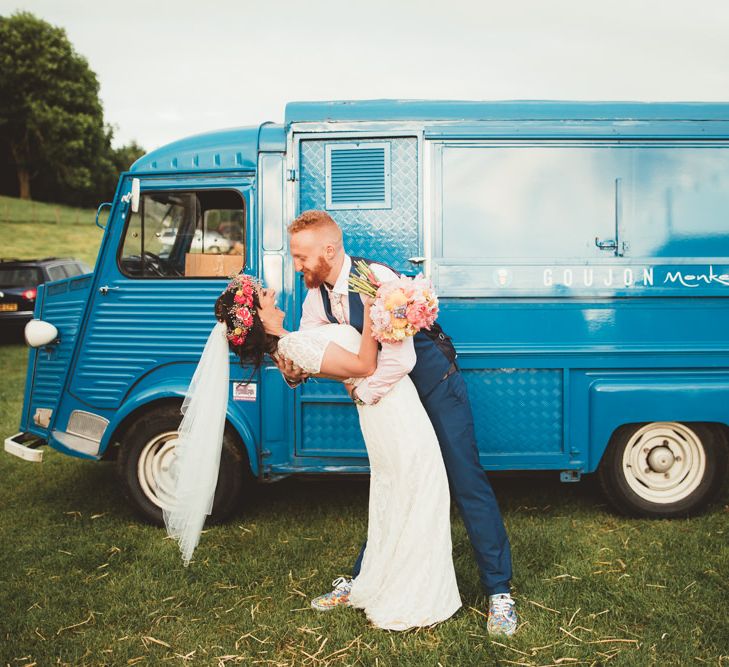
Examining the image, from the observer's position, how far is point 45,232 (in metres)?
30.9

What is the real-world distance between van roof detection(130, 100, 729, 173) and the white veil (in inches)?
63.8

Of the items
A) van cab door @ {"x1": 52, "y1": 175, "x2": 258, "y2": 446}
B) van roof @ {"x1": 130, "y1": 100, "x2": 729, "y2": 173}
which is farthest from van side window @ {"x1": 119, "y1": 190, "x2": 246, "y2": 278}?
van roof @ {"x1": 130, "y1": 100, "x2": 729, "y2": 173}

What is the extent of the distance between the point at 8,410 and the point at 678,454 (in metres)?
7.35

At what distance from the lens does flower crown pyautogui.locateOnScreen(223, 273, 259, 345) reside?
3.21m

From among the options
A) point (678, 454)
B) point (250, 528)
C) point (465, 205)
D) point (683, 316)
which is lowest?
point (250, 528)

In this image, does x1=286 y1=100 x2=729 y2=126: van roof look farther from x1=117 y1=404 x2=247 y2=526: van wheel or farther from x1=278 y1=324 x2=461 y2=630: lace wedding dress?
x1=117 y1=404 x2=247 y2=526: van wheel

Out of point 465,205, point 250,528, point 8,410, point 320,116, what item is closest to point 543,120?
point 465,205

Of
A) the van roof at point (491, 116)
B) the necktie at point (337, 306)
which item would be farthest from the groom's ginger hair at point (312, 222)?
the van roof at point (491, 116)

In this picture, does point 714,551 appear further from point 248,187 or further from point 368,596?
point 248,187

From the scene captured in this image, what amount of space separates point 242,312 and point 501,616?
1896 mm

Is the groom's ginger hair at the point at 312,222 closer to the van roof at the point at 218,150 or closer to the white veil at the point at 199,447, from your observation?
the white veil at the point at 199,447

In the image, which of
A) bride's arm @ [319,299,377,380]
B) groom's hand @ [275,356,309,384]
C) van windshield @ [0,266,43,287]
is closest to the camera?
bride's arm @ [319,299,377,380]

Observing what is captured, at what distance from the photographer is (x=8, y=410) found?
8.30 meters

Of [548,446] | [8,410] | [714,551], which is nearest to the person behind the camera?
[714,551]
